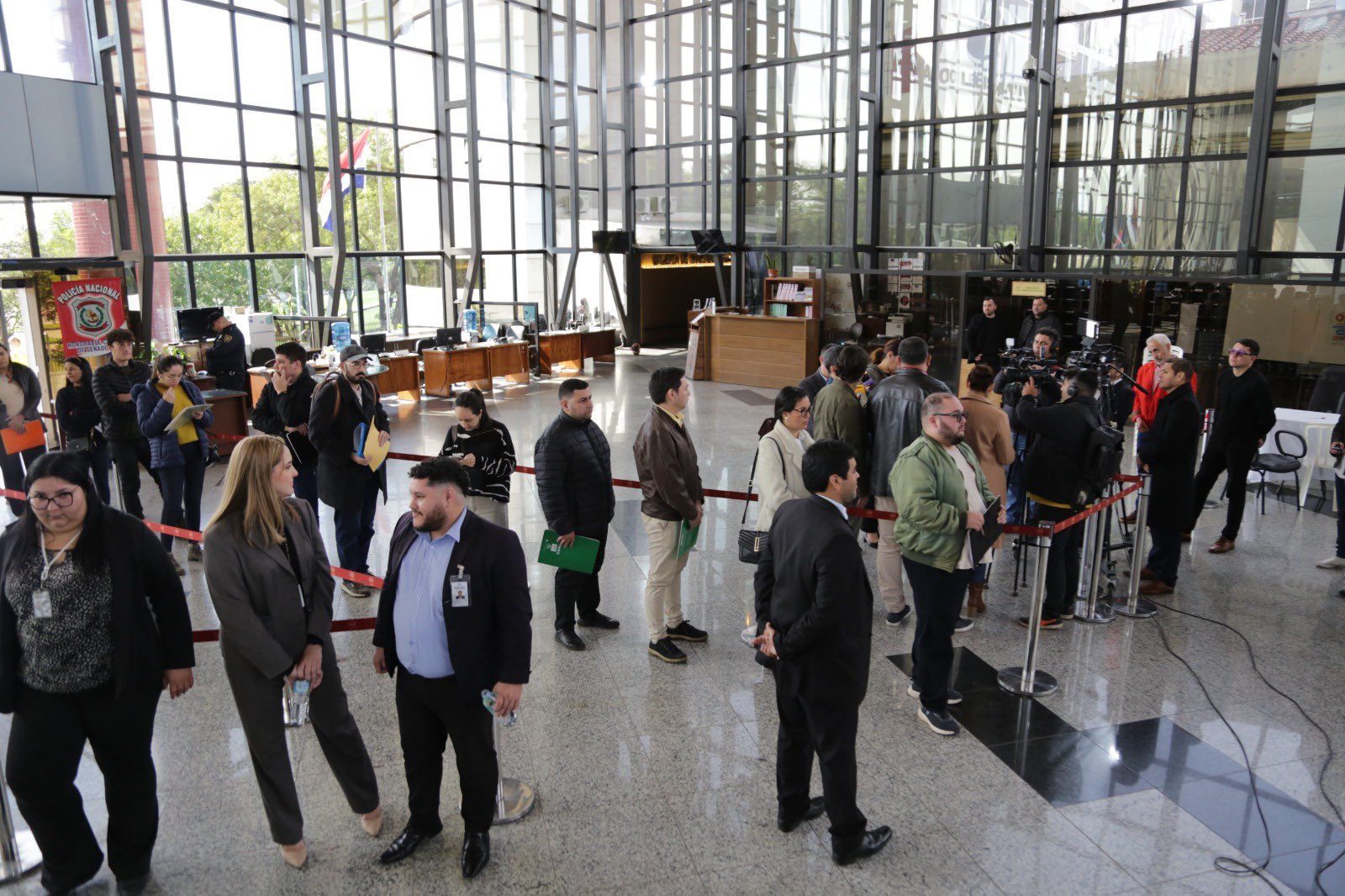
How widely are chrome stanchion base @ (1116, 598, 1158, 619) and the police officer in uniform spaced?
1019cm

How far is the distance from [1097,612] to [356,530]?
15.6 feet

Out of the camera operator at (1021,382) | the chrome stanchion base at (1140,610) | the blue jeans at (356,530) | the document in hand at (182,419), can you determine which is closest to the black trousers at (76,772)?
the blue jeans at (356,530)

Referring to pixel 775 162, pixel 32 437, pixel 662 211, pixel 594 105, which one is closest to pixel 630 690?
pixel 32 437

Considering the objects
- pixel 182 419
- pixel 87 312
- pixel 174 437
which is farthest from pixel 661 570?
pixel 87 312

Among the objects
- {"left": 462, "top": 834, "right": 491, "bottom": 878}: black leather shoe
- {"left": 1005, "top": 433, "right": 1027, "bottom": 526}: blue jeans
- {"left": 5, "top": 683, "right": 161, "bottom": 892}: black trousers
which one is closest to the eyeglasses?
{"left": 5, "top": 683, "right": 161, "bottom": 892}: black trousers

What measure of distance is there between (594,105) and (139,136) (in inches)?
416

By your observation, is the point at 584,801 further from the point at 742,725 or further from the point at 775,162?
the point at 775,162

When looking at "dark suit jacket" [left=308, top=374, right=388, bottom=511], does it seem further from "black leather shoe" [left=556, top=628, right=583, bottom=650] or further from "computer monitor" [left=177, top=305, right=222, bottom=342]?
"computer monitor" [left=177, top=305, right=222, bottom=342]

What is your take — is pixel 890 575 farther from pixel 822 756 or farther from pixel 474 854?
pixel 474 854

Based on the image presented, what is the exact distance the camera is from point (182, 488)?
6484 mm

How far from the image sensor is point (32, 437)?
7.09m

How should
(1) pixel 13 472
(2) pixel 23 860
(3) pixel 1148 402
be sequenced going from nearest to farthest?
(2) pixel 23 860 < (3) pixel 1148 402 < (1) pixel 13 472

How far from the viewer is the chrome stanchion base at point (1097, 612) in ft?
18.2

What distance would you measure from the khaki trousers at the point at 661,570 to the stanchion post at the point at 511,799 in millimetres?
1400
